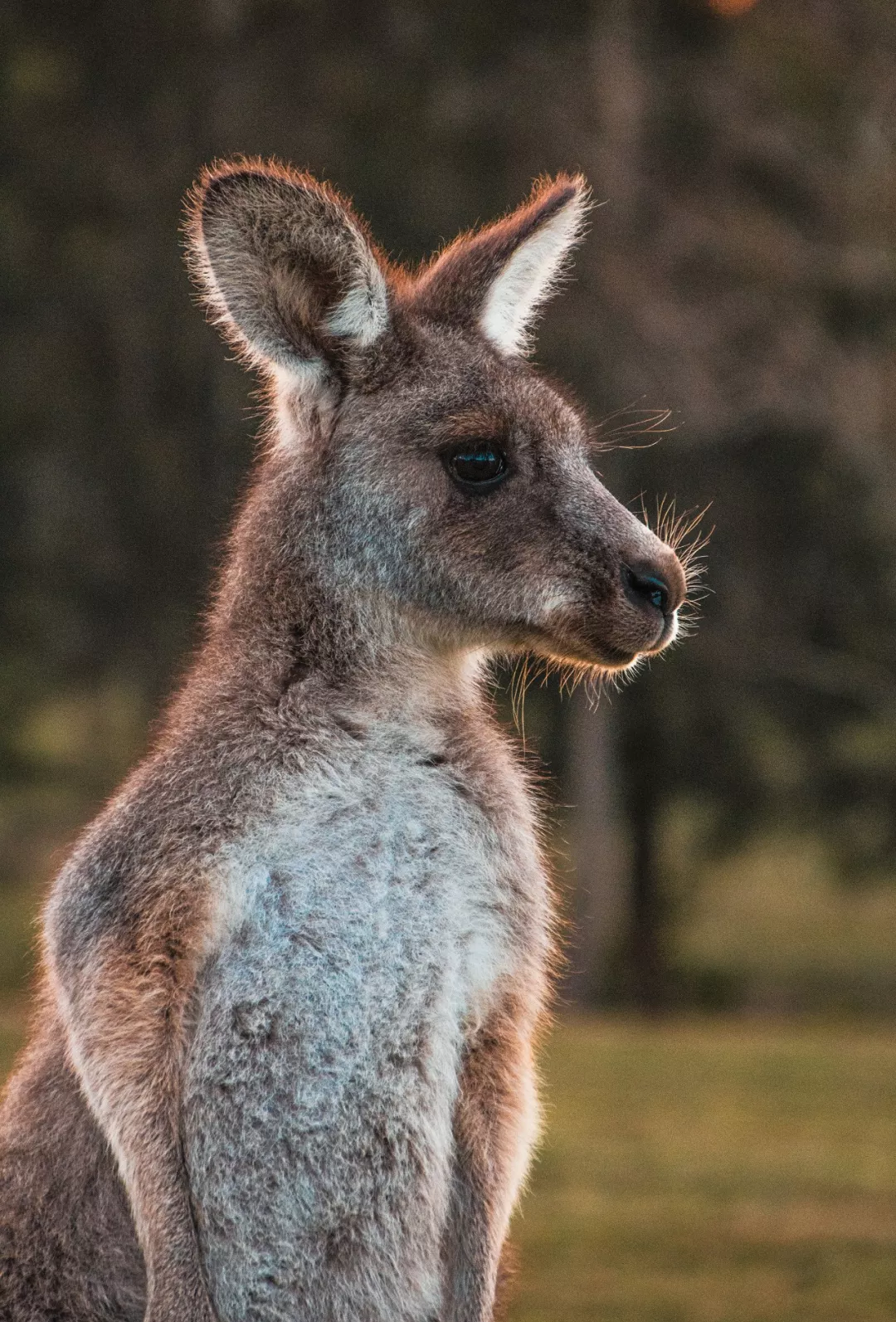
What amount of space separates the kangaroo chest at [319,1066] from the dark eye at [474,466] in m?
0.75

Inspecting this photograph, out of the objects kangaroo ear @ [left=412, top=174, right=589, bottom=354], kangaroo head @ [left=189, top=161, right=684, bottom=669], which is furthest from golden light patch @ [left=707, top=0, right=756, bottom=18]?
kangaroo head @ [left=189, top=161, right=684, bottom=669]

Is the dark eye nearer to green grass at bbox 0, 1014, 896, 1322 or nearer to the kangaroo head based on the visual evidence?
the kangaroo head

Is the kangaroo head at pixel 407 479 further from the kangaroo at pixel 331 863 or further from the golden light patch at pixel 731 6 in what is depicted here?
the golden light patch at pixel 731 6

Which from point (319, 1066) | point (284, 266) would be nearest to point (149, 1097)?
point (319, 1066)

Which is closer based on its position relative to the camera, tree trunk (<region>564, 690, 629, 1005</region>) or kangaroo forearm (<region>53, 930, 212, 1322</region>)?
kangaroo forearm (<region>53, 930, 212, 1322</region>)

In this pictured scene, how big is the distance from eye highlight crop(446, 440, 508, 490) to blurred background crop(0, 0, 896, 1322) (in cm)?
1326

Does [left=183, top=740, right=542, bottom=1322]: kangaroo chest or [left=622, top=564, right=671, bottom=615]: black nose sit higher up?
[left=622, top=564, right=671, bottom=615]: black nose

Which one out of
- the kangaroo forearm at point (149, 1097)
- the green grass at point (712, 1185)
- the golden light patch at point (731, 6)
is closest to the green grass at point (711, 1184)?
the green grass at point (712, 1185)

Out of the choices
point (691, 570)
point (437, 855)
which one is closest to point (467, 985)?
point (437, 855)

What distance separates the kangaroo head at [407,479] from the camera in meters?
3.84

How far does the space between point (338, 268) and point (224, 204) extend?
0.94ft

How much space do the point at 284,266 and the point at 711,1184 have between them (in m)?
8.82

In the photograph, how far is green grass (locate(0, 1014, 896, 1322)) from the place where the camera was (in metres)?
9.20

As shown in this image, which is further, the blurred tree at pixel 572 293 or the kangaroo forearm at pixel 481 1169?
the blurred tree at pixel 572 293
